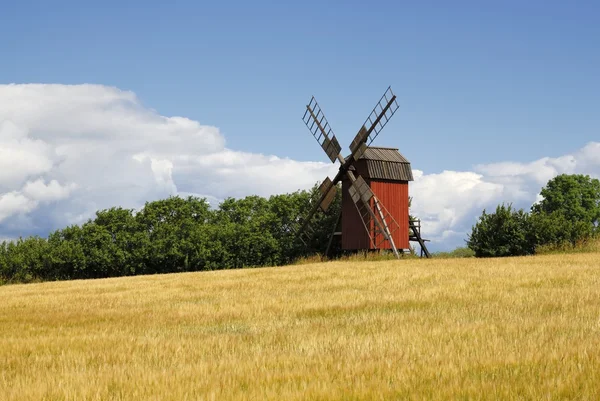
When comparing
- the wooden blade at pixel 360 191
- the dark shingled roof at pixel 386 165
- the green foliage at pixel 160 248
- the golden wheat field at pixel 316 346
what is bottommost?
the golden wheat field at pixel 316 346

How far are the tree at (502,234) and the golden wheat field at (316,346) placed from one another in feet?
77.8

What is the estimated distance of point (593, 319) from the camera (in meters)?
12.2

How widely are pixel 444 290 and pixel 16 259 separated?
45543 millimetres

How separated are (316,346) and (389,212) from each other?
36887 mm

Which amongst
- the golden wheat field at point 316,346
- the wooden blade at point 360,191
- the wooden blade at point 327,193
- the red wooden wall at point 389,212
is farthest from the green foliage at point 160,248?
the golden wheat field at point 316,346

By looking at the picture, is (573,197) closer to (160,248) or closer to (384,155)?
(384,155)

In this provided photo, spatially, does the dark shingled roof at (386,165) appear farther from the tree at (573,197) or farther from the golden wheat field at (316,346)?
the tree at (573,197)

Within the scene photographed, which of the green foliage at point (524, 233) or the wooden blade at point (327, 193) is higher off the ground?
the wooden blade at point (327, 193)

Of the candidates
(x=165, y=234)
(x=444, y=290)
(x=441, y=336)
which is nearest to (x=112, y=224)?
(x=165, y=234)

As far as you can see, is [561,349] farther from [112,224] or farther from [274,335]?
[112,224]

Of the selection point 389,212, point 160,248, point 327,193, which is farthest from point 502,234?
point 160,248

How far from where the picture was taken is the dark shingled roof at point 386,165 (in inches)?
1825

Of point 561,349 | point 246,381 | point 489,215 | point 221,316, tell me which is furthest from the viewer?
point 489,215

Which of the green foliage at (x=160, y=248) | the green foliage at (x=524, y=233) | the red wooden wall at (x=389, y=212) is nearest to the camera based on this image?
the green foliage at (x=524, y=233)
